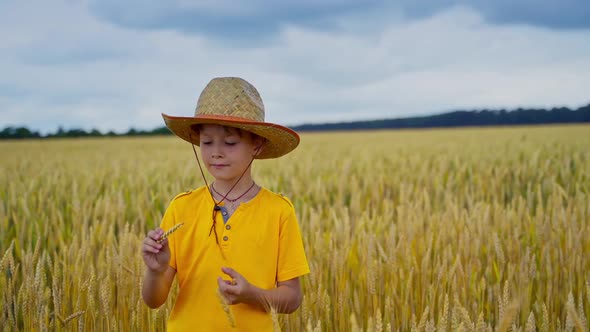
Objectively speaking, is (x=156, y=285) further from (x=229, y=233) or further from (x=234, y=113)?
(x=234, y=113)

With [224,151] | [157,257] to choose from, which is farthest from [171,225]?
[224,151]

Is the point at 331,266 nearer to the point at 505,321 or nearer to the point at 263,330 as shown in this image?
the point at 263,330

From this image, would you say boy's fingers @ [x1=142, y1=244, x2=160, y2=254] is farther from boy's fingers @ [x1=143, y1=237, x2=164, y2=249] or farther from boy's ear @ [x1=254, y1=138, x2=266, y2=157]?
boy's ear @ [x1=254, y1=138, x2=266, y2=157]

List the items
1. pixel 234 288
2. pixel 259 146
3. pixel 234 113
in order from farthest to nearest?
pixel 259 146
pixel 234 113
pixel 234 288

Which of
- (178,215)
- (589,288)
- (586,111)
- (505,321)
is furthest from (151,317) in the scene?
(586,111)

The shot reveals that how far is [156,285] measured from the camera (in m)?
1.40

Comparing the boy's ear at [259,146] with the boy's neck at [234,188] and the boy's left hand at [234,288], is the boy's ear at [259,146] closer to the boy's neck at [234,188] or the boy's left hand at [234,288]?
the boy's neck at [234,188]

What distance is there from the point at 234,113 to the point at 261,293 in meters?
0.44

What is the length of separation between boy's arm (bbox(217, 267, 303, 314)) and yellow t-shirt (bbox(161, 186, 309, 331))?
0.11ft

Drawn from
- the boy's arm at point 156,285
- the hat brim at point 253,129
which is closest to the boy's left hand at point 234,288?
the boy's arm at point 156,285

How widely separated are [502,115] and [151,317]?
184ft

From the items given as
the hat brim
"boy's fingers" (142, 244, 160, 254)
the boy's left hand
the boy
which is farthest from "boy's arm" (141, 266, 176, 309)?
the hat brim

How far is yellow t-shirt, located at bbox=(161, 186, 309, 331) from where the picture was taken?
1.38 metres

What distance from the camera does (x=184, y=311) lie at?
1432 mm
